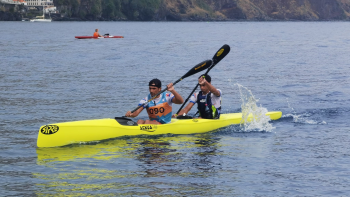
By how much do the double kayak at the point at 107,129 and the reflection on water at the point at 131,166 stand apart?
0.19m

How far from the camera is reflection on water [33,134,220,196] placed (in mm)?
9938

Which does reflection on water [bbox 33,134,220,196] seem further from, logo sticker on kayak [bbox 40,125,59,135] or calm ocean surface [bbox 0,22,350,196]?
logo sticker on kayak [bbox 40,125,59,135]

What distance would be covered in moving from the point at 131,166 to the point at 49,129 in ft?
8.50

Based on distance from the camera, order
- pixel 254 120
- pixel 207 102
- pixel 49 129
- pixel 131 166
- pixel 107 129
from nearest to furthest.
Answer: pixel 131 166, pixel 49 129, pixel 107 129, pixel 207 102, pixel 254 120

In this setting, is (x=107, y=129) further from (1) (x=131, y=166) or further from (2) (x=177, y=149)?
(1) (x=131, y=166)

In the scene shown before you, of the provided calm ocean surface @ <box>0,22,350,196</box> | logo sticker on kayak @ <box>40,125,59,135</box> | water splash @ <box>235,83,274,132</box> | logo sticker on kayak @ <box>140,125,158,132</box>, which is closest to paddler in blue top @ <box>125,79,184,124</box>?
logo sticker on kayak @ <box>140,125,158,132</box>

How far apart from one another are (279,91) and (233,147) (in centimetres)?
1125

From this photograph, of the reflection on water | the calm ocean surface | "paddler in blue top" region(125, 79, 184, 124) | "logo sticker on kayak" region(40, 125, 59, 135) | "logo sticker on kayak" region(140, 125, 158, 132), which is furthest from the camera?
"logo sticker on kayak" region(140, 125, 158, 132)

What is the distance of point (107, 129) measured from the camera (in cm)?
1350

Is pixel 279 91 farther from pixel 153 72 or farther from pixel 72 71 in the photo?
pixel 72 71

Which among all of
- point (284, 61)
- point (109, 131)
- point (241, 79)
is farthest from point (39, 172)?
point (284, 61)

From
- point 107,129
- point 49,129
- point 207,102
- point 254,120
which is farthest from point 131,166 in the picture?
point 254,120

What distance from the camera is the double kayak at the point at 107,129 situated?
12.9 metres

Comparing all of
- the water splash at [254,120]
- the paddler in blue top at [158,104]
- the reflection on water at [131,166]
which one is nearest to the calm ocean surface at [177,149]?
the reflection on water at [131,166]
